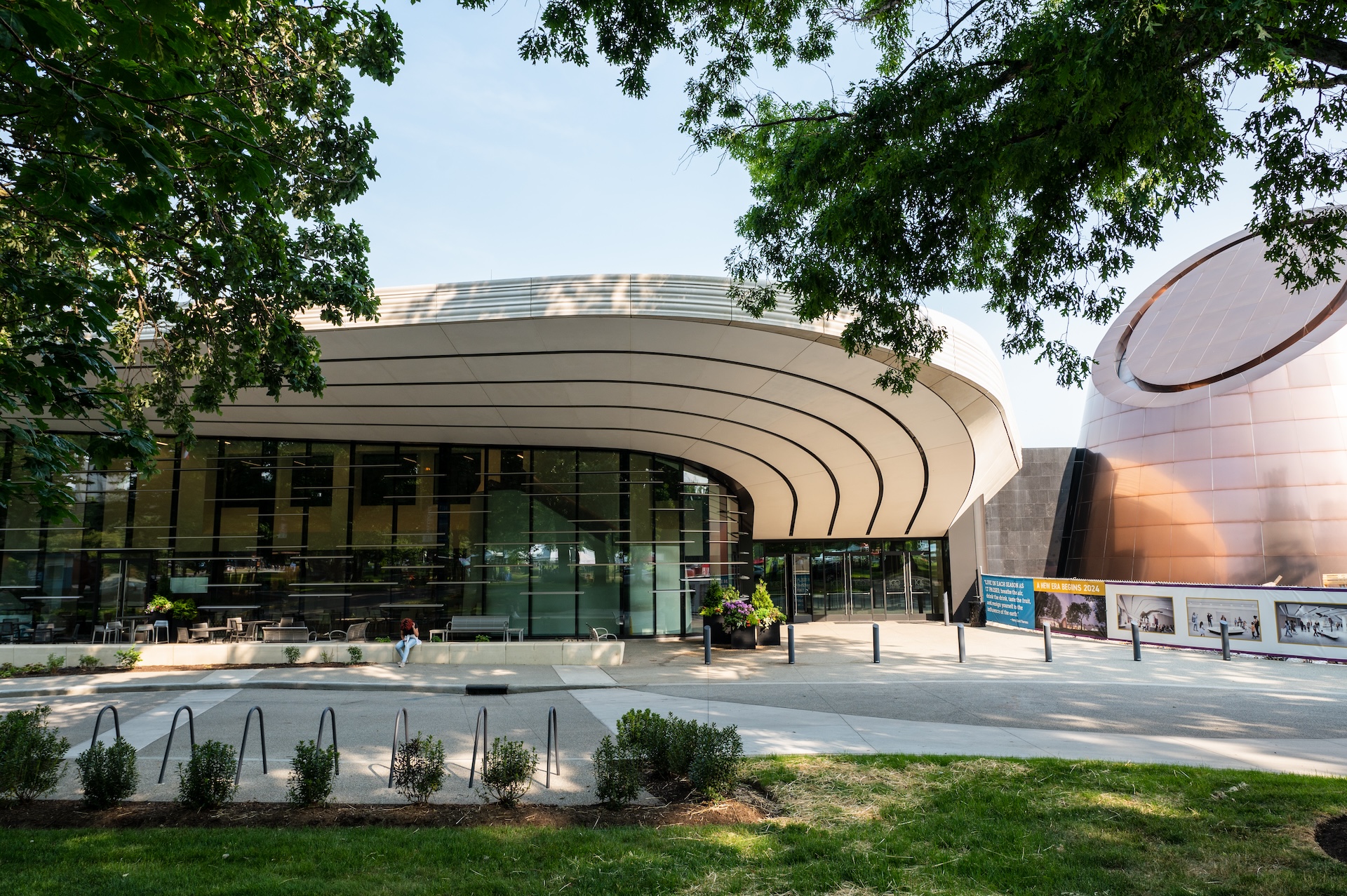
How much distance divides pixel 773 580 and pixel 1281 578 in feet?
51.6

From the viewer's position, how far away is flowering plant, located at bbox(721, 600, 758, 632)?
19.8 meters

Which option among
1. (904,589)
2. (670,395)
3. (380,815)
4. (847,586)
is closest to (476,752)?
(380,815)

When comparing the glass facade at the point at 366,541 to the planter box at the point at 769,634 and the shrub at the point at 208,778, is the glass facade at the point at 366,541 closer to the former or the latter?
the planter box at the point at 769,634

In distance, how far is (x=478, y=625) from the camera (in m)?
20.7

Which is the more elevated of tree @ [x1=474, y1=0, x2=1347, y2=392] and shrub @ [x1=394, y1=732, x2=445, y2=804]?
tree @ [x1=474, y1=0, x2=1347, y2=392]

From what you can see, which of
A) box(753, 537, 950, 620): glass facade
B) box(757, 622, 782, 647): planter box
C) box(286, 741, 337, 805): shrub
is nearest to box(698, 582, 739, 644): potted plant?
box(757, 622, 782, 647): planter box

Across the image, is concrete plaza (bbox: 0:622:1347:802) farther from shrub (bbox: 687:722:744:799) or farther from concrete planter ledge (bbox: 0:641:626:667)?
shrub (bbox: 687:722:744:799)

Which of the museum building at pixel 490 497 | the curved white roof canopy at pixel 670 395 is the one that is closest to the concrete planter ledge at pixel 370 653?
the museum building at pixel 490 497

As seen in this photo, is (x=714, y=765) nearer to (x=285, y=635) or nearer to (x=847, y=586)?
(x=285, y=635)

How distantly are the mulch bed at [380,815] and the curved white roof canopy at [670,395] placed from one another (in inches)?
303

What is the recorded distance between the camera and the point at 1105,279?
28.4ft

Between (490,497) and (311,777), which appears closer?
(311,777)

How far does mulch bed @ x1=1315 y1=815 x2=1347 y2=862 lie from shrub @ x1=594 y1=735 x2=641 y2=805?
5.23m

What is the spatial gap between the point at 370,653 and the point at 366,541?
573 cm
